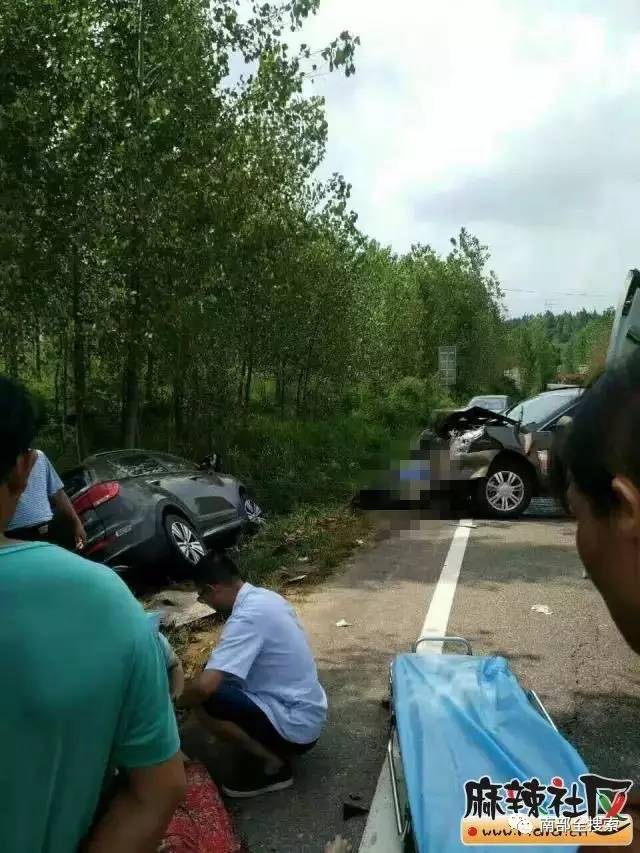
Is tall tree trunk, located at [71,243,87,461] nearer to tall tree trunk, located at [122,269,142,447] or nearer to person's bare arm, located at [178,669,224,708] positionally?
tall tree trunk, located at [122,269,142,447]

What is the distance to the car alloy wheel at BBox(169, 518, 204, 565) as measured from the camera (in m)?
7.50

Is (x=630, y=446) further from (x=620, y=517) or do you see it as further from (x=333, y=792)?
(x=333, y=792)

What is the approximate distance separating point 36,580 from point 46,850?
1.59 feet

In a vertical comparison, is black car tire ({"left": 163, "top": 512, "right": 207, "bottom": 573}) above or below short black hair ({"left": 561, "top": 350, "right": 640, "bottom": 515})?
below

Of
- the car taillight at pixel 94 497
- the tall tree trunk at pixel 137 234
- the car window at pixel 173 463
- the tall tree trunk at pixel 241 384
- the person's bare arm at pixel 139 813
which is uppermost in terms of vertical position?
the tall tree trunk at pixel 137 234

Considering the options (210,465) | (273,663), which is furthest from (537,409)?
(273,663)

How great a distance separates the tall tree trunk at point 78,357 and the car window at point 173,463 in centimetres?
255

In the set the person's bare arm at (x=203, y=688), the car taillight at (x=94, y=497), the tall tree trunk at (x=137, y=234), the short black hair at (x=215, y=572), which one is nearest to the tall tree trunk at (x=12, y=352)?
the tall tree trunk at (x=137, y=234)

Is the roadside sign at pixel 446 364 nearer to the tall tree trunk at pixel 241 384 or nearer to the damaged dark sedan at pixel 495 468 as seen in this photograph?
the tall tree trunk at pixel 241 384

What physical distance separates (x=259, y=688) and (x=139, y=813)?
244 centimetres

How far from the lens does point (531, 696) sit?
3947mm

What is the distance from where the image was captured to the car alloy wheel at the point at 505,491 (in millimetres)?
10742

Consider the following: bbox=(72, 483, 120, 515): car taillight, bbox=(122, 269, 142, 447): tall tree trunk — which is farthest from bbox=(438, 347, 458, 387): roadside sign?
bbox=(72, 483, 120, 515): car taillight

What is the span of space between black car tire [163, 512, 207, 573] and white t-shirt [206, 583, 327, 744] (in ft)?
11.6
